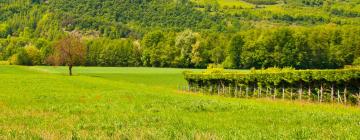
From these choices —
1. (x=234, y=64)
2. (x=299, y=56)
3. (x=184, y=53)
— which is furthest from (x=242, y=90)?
(x=184, y=53)

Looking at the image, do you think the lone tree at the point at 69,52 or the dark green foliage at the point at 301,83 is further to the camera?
the lone tree at the point at 69,52

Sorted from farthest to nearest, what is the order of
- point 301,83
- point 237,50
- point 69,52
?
point 237,50 → point 69,52 → point 301,83

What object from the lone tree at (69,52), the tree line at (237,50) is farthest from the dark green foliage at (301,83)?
the tree line at (237,50)

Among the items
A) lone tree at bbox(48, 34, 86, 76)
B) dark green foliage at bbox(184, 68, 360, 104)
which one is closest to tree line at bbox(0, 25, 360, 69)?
lone tree at bbox(48, 34, 86, 76)

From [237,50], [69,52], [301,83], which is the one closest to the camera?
[301,83]

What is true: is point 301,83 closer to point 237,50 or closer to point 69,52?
point 69,52

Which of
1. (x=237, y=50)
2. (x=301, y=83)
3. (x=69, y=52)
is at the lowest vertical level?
(x=301, y=83)

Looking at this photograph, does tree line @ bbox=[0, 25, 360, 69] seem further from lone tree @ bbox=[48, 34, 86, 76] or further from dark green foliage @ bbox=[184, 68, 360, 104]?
dark green foliage @ bbox=[184, 68, 360, 104]

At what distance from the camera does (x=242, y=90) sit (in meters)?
69.3

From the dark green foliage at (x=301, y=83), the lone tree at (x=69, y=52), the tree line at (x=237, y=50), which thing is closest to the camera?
the dark green foliage at (x=301, y=83)

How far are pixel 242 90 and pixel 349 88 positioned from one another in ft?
79.0

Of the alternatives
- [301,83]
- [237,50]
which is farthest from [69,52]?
[301,83]

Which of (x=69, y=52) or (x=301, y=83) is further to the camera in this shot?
(x=69, y=52)

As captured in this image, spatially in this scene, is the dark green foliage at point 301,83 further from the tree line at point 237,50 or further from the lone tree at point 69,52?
the tree line at point 237,50
